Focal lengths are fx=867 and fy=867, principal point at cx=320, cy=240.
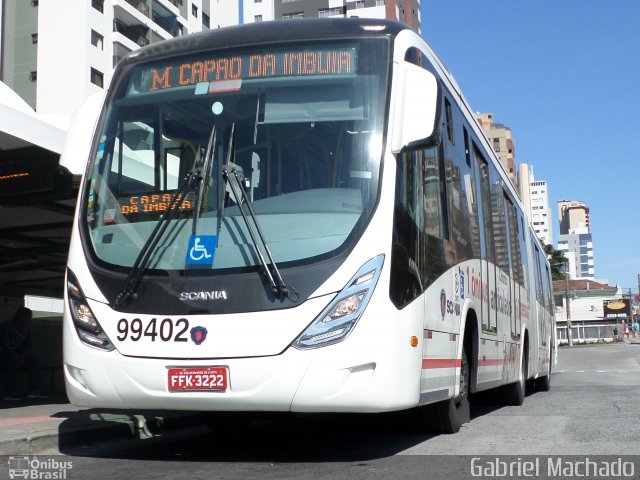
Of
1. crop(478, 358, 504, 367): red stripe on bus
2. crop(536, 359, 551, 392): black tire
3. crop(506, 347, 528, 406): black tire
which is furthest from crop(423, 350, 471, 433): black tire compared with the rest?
crop(536, 359, 551, 392): black tire

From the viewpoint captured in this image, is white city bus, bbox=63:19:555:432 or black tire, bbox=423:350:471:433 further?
black tire, bbox=423:350:471:433

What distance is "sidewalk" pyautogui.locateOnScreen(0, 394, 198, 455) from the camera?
7.44 m

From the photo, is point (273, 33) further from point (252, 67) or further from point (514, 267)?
point (514, 267)

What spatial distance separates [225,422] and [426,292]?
271 cm

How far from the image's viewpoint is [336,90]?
21.6 ft

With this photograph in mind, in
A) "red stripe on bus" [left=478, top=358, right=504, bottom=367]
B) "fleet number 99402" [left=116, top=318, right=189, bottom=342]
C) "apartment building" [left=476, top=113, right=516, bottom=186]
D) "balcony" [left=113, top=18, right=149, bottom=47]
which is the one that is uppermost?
"apartment building" [left=476, top=113, right=516, bottom=186]

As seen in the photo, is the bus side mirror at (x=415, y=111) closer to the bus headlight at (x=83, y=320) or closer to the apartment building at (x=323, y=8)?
the bus headlight at (x=83, y=320)

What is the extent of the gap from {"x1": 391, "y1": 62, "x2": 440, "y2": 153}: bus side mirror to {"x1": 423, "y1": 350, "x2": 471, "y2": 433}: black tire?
2656 mm

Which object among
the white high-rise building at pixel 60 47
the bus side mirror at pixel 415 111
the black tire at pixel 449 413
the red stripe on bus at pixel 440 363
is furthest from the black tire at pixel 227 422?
the white high-rise building at pixel 60 47

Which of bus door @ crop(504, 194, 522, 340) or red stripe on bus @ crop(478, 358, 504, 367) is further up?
bus door @ crop(504, 194, 522, 340)

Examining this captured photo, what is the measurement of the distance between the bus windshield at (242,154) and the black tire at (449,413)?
256cm

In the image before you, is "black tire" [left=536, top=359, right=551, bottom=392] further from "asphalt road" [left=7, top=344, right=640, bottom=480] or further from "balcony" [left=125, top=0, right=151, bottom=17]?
"balcony" [left=125, top=0, right=151, bottom=17]

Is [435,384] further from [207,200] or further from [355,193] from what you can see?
[207,200]

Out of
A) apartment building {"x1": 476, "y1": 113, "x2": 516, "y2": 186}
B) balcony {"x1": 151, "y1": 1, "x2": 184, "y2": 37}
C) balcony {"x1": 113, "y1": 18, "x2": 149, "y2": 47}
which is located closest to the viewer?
balcony {"x1": 113, "y1": 18, "x2": 149, "y2": 47}
